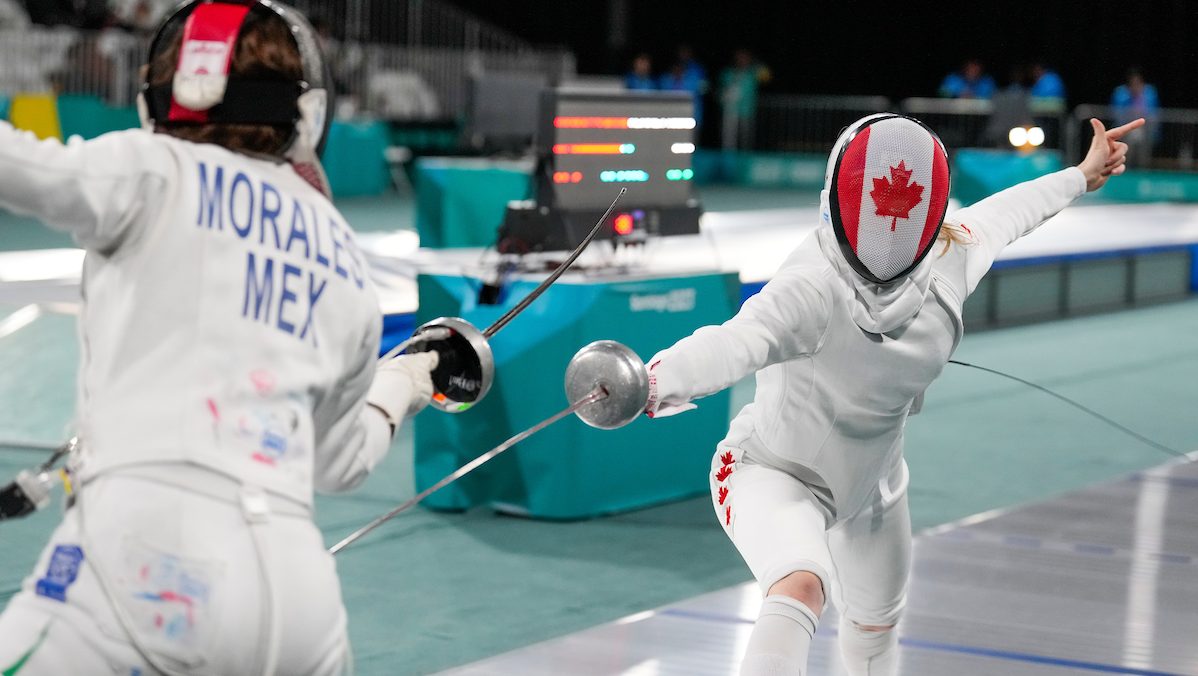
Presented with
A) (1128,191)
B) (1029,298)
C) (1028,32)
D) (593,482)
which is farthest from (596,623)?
(1028,32)

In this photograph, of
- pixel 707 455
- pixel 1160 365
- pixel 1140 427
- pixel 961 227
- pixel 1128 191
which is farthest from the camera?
pixel 1128 191

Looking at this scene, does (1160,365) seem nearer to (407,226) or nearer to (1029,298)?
(1029,298)

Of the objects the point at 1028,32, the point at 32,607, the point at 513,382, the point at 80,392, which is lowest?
the point at 513,382

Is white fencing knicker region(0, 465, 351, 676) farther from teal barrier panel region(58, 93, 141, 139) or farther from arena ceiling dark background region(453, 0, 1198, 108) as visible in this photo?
arena ceiling dark background region(453, 0, 1198, 108)

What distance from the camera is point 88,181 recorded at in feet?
4.57

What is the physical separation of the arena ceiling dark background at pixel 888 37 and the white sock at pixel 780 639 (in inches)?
796

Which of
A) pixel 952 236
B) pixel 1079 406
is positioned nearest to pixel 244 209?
pixel 952 236

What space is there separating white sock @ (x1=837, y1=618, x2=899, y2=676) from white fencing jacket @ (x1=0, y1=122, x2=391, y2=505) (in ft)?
5.08

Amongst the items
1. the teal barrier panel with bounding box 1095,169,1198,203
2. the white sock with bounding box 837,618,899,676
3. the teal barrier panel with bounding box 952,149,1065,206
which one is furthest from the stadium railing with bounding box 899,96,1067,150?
the white sock with bounding box 837,618,899,676

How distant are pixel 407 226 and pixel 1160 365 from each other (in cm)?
560

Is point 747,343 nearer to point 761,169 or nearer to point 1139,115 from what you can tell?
point 1139,115

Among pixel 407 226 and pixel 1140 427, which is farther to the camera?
pixel 407 226

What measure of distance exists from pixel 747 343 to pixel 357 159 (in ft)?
43.5

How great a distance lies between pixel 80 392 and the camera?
59.0 inches
